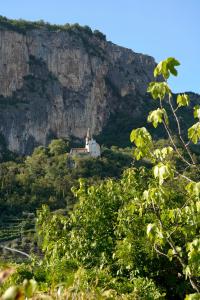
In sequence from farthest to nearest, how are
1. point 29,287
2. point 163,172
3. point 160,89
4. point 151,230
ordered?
point 160,89
point 151,230
point 163,172
point 29,287

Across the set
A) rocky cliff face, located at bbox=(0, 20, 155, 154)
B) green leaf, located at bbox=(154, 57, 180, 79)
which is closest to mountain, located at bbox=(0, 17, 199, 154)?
rocky cliff face, located at bbox=(0, 20, 155, 154)

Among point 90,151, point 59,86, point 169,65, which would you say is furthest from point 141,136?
point 59,86

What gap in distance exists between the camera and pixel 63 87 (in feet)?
391

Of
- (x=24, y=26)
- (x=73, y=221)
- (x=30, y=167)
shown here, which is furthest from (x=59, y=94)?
(x=73, y=221)

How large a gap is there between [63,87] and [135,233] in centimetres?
10933

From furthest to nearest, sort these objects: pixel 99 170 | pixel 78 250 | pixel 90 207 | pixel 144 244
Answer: pixel 99 170 → pixel 90 207 → pixel 78 250 → pixel 144 244

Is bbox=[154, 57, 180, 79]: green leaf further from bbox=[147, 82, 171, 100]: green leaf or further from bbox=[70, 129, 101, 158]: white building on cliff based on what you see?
bbox=[70, 129, 101, 158]: white building on cliff

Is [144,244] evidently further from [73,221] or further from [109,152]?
[109,152]

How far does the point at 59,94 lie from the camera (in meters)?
117

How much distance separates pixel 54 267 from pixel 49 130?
104 metres

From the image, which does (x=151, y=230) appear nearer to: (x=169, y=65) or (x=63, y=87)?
(x=169, y=65)

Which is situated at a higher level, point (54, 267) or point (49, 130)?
point (49, 130)

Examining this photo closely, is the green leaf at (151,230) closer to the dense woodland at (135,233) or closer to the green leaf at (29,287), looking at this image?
the dense woodland at (135,233)

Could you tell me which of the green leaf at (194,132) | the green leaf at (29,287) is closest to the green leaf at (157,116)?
the green leaf at (194,132)
